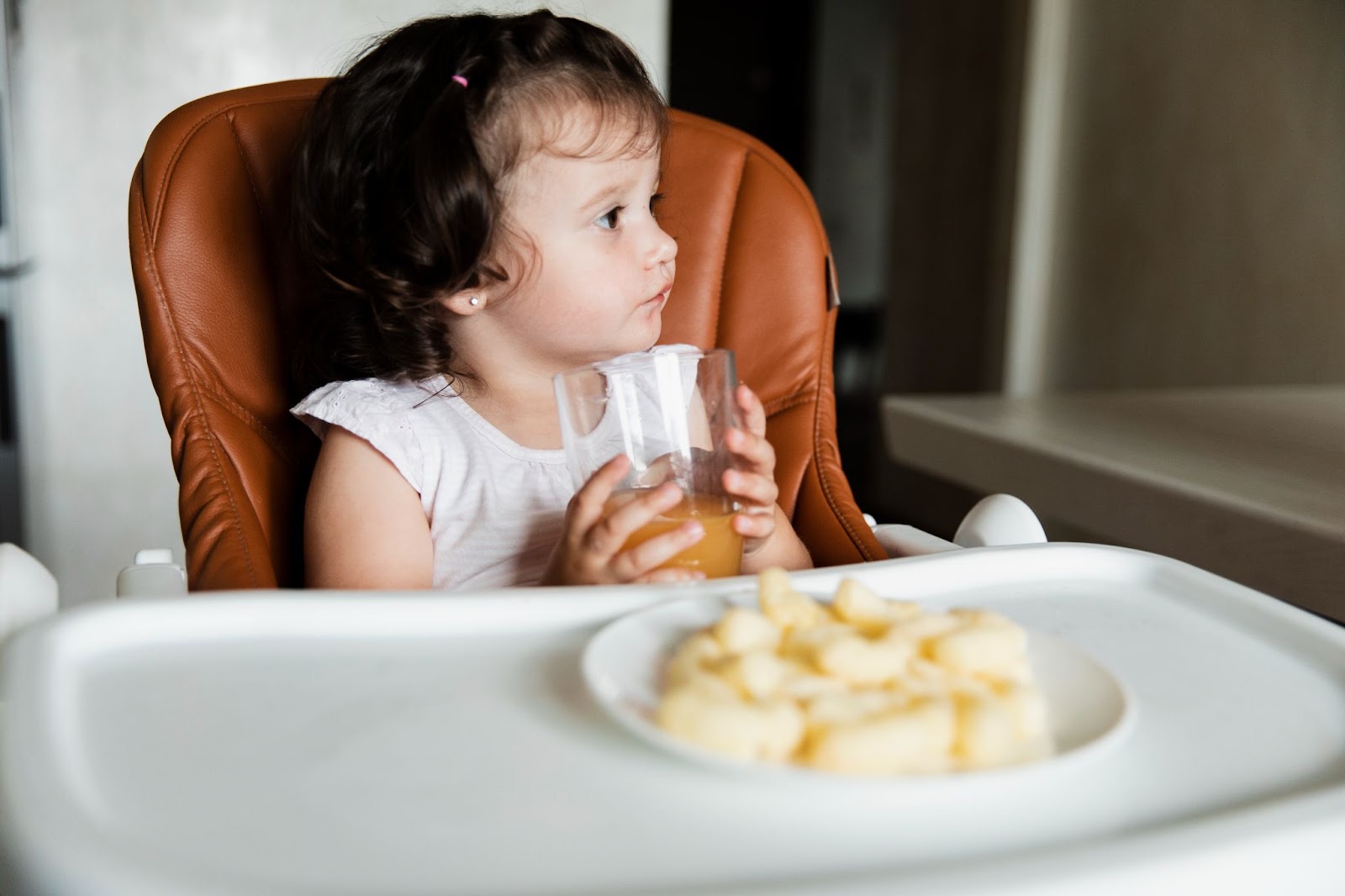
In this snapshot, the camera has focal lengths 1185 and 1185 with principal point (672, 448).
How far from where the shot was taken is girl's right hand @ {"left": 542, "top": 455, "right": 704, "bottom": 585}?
0.78 metres

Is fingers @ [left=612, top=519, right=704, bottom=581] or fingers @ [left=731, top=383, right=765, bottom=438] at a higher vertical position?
fingers @ [left=731, top=383, right=765, bottom=438]

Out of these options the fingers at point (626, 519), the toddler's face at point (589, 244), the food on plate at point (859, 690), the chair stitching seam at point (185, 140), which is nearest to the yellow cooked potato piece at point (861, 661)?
the food on plate at point (859, 690)

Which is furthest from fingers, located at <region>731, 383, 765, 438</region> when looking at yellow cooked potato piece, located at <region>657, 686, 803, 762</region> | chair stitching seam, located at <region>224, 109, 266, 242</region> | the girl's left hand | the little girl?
chair stitching seam, located at <region>224, 109, 266, 242</region>

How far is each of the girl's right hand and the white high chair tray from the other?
0.12 m

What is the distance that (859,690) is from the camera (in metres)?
0.49

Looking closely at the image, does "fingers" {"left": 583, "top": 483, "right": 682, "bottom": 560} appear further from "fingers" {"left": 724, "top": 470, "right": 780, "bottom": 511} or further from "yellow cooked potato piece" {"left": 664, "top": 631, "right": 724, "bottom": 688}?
"yellow cooked potato piece" {"left": 664, "top": 631, "right": 724, "bottom": 688}

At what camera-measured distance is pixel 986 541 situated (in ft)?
2.94

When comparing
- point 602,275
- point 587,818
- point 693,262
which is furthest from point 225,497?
point 587,818

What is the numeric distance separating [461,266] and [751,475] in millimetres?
342

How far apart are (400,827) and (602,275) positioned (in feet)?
2.25

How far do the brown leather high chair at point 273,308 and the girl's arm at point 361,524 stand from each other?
0.05 meters

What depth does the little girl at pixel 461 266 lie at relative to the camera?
101 centimetres

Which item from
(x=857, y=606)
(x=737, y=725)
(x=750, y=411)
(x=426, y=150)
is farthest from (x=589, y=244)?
(x=737, y=725)

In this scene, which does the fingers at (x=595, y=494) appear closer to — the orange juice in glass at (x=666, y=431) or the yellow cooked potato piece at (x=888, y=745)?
the orange juice in glass at (x=666, y=431)
